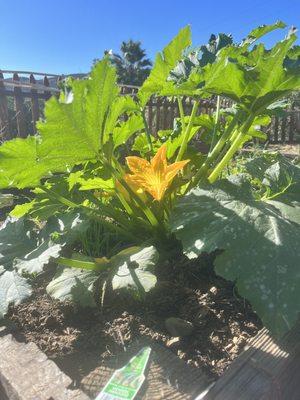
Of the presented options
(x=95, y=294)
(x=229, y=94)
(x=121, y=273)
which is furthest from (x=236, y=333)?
(x=229, y=94)

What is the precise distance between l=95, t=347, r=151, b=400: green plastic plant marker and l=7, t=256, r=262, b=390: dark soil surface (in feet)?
0.43

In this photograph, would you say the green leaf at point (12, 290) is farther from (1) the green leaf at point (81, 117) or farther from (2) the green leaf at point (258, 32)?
(2) the green leaf at point (258, 32)

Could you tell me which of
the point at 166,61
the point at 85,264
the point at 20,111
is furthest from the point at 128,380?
the point at 20,111

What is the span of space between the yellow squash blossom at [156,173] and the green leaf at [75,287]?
37 centimetres

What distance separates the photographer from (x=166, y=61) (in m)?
1.54

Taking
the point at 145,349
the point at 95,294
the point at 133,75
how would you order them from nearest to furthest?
the point at 145,349
the point at 95,294
the point at 133,75

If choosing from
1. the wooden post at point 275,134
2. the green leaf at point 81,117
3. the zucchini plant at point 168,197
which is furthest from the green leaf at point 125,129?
the wooden post at point 275,134

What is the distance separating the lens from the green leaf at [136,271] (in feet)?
3.99

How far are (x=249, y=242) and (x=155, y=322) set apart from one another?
0.42 meters

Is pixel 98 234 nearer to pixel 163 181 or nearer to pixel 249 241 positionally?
pixel 163 181

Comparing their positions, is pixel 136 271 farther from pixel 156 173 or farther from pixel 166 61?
pixel 166 61

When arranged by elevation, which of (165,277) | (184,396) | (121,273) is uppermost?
(121,273)

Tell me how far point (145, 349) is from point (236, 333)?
312 millimetres

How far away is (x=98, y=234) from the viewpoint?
1841 mm
